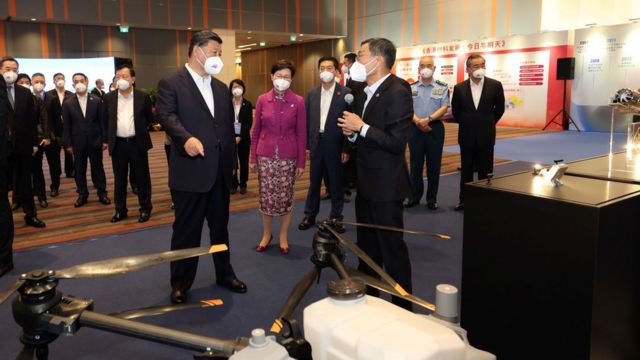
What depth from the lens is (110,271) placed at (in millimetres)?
1160

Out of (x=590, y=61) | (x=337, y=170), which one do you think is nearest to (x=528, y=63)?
(x=590, y=61)

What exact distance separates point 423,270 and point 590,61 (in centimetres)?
1227

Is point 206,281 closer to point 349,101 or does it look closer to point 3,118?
point 349,101

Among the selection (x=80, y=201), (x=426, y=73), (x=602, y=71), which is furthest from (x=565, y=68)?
(x=80, y=201)

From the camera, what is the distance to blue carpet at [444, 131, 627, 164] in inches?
359

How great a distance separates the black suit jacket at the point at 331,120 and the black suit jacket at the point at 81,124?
288 centimetres

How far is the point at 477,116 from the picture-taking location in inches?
208

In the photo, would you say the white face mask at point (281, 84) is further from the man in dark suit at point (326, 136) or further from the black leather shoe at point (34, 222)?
the black leather shoe at point (34, 222)

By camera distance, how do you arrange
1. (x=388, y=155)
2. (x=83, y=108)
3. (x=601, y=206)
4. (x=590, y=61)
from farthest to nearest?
(x=590, y=61) < (x=83, y=108) < (x=388, y=155) < (x=601, y=206)

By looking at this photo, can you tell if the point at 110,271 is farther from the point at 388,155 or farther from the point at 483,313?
the point at 388,155

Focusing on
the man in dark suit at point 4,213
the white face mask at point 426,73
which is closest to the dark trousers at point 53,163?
the man in dark suit at point 4,213

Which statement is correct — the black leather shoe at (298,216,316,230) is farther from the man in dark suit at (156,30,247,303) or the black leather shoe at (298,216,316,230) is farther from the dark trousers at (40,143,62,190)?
the dark trousers at (40,143,62,190)

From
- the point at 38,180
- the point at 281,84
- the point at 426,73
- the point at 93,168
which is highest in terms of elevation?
the point at 426,73

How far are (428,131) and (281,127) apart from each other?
2.25 m
